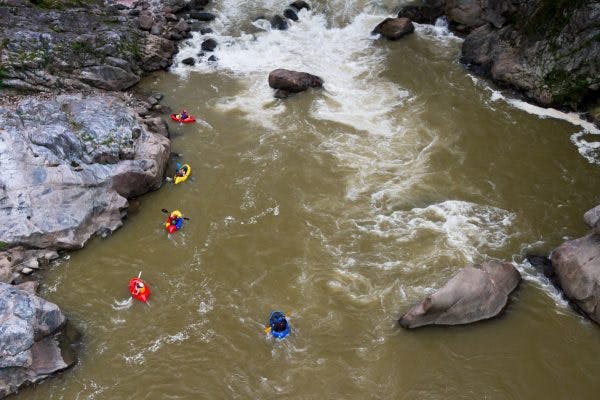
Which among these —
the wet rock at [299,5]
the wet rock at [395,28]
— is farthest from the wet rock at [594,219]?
the wet rock at [299,5]

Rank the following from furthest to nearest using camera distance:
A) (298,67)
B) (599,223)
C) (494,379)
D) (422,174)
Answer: (298,67)
(422,174)
(599,223)
(494,379)

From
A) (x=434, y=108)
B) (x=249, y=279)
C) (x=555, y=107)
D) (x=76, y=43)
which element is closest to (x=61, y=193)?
(x=249, y=279)

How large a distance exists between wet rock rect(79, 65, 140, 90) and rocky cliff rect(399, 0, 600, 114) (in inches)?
518

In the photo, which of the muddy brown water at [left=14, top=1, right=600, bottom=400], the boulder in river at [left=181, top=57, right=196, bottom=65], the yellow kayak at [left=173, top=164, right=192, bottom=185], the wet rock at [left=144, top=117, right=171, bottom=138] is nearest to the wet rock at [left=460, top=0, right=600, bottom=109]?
the muddy brown water at [left=14, top=1, right=600, bottom=400]

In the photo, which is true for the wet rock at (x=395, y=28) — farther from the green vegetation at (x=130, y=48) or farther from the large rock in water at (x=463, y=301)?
the large rock in water at (x=463, y=301)

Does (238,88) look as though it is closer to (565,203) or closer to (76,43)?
(76,43)

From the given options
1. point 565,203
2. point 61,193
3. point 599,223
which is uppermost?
point 599,223

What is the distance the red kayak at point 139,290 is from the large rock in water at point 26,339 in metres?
1.52

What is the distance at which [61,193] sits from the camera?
41.2 feet

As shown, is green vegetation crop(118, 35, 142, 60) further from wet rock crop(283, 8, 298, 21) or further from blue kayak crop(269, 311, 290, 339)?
blue kayak crop(269, 311, 290, 339)

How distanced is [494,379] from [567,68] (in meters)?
12.0

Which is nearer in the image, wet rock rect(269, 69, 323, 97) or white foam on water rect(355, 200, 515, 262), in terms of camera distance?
white foam on water rect(355, 200, 515, 262)

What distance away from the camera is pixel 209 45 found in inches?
814

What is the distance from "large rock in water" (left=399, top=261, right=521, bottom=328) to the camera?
394 inches
